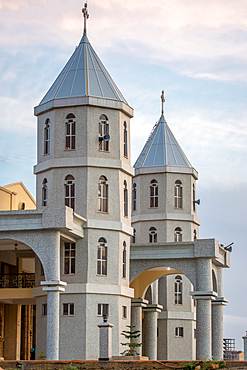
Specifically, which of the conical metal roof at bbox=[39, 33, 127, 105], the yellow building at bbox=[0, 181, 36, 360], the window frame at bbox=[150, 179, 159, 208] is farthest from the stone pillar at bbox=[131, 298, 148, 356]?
the conical metal roof at bbox=[39, 33, 127, 105]

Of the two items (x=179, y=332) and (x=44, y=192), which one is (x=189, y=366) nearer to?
(x=44, y=192)

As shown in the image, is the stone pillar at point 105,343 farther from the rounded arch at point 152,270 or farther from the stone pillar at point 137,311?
the stone pillar at point 137,311

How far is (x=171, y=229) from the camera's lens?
42.3 m

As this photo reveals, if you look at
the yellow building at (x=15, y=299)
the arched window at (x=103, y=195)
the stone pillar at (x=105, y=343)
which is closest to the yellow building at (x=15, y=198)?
the yellow building at (x=15, y=299)

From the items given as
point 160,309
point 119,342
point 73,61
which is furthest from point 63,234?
point 160,309

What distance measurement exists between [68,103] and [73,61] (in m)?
3.17

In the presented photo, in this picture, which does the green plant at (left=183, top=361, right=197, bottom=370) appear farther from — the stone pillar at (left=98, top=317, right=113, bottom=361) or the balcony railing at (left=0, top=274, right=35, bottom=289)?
the balcony railing at (left=0, top=274, right=35, bottom=289)

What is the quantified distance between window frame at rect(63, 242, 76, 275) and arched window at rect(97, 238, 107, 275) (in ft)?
3.60

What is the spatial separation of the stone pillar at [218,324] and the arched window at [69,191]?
33.5ft

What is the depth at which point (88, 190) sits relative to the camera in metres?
31.4

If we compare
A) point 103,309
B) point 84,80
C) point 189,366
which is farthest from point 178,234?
point 189,366

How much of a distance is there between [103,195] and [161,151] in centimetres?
1257

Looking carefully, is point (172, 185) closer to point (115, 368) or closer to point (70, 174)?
point (70, 174)

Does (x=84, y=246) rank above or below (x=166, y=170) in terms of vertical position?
below
